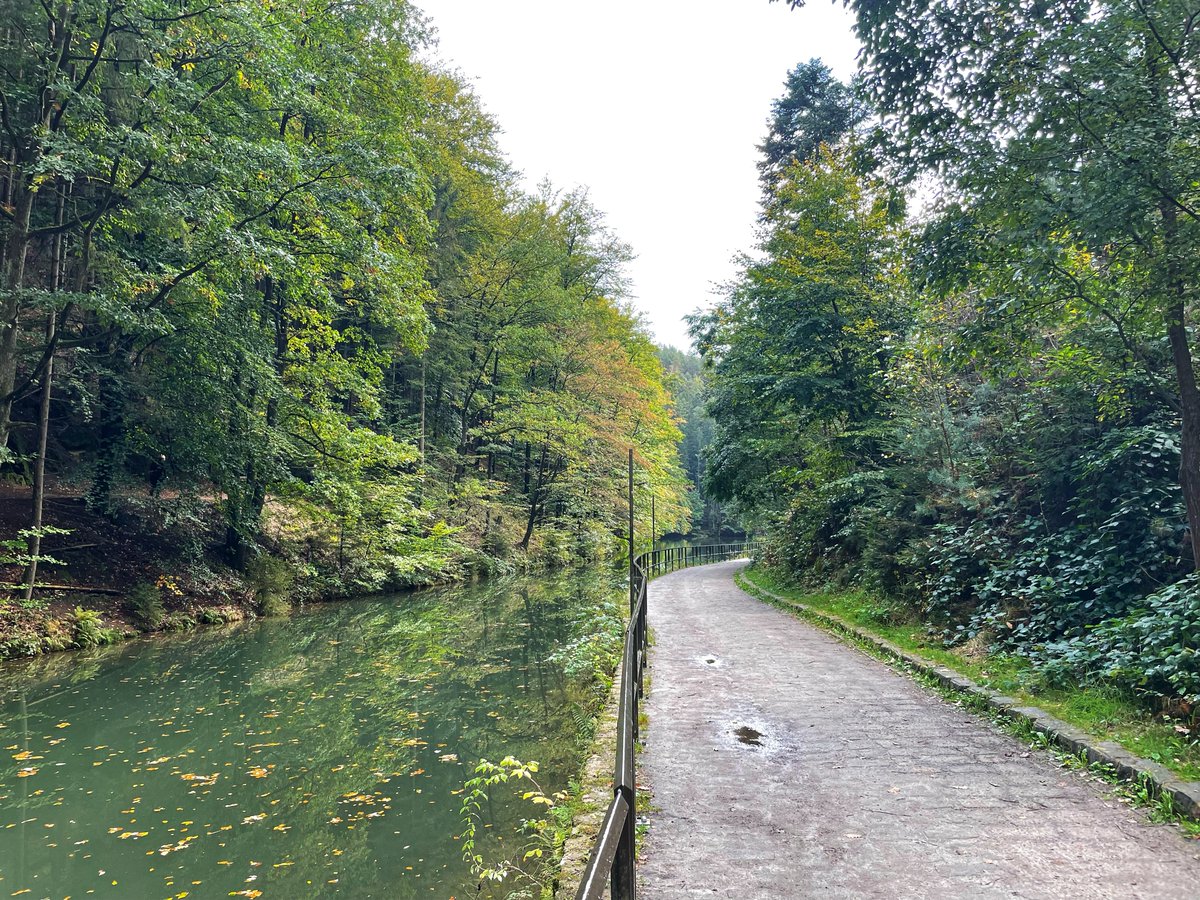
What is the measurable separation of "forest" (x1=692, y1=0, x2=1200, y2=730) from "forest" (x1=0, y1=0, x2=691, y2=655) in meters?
10.8

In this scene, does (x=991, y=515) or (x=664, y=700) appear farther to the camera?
(x=991, y=515)

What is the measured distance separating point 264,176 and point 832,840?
46.8 ft

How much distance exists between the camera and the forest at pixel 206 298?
436 inches

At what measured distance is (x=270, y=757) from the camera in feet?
21.8

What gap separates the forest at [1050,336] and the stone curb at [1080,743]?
2.03 ft

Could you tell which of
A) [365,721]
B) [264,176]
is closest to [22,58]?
[264,176]

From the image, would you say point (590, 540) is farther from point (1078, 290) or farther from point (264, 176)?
point (1078, 290)

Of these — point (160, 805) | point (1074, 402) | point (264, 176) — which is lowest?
point (160, 805)

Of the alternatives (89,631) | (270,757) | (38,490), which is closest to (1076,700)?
(270,757)

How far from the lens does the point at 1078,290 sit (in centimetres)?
562

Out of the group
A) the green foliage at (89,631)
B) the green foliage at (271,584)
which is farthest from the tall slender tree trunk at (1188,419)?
the green foliage at (271,584)

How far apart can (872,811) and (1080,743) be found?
6.32 ft

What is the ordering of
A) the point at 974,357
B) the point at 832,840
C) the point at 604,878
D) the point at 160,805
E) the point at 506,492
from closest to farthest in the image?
the point at 604,878 < the point at 832,840 < the point at 160,805 < the point at 974,357 < the point at 506,492

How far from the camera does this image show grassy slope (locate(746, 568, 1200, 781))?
4.46 metres
